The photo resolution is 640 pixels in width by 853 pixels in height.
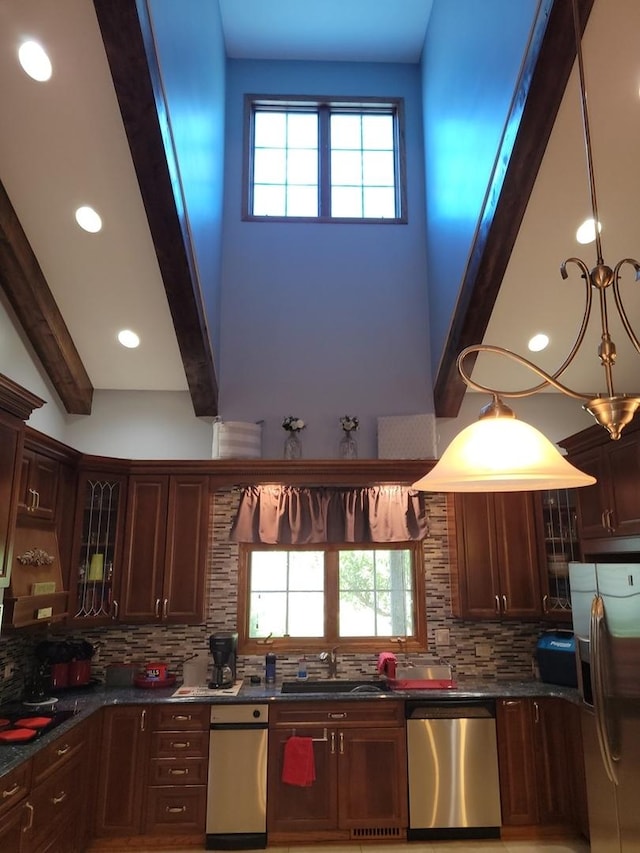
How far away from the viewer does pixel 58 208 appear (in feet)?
11.7

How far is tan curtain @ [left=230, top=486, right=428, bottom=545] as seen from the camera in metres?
4.53

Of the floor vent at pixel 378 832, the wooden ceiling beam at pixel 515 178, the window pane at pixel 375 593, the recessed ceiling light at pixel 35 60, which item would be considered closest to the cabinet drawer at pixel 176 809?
the floor vent at pixel 378 832

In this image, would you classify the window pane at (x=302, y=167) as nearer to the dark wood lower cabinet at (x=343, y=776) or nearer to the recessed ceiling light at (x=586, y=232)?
the recessed ceiling light at (x=586, y=232)

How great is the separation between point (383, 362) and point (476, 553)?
169cm

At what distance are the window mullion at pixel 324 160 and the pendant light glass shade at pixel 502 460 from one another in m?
4.10

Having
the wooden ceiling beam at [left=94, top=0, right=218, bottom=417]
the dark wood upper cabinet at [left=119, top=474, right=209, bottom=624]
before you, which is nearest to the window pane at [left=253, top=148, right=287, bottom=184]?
the wooden ceiling beam at [left=94, top=0, right=218, bottom=417]

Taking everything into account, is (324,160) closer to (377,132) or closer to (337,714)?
(377,132)

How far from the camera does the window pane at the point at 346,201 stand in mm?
5449

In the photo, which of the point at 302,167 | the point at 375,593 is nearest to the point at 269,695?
the point at 375,593

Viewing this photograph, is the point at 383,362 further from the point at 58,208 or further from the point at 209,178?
the point at 58,208

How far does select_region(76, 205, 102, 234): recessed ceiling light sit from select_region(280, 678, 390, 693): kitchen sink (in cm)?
322

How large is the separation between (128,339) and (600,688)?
3.67 meters

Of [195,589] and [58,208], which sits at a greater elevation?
[58,208]

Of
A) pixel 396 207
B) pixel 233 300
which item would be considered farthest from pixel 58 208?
pixel 396 207
